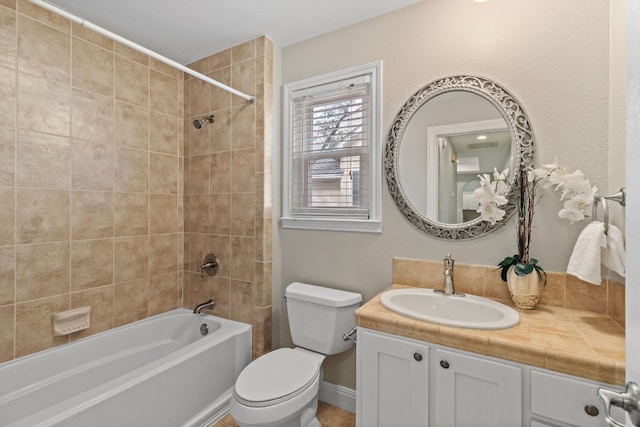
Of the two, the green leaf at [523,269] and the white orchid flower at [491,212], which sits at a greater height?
the white orchid flower at [491,212]

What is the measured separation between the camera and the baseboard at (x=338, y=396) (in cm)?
188

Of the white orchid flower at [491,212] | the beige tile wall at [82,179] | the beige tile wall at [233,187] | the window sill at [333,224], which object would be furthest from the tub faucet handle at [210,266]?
the white orchid flower at [491,212]

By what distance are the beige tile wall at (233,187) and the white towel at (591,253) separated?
166 cm

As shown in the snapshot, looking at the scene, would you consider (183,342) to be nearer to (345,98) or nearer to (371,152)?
(371,152)

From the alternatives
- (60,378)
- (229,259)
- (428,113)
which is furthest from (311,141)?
(60,378)

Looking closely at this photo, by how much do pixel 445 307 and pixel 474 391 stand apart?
0.45 metres

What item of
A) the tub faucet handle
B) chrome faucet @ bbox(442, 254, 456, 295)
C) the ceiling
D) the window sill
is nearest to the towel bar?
chrome faucet @ bbox(442, 254, 456, 295)

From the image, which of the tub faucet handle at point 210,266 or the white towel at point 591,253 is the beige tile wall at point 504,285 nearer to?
the white towel at point 591,253

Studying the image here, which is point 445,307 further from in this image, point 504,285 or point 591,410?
point 591,410

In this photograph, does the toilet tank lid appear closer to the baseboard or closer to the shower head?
the baseboard

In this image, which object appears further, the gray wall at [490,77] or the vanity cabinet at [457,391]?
the gray wall at [490,77]

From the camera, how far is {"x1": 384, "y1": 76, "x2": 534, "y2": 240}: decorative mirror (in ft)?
4.76

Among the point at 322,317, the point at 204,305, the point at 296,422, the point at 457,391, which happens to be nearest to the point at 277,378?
the point at 296,422

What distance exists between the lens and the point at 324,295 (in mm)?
1770
